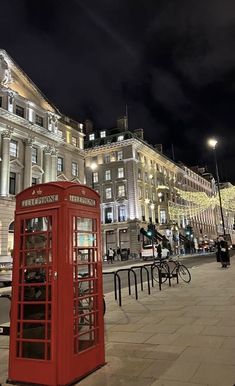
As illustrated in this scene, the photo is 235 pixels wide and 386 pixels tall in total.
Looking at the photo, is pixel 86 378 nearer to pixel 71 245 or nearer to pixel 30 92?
pixel 71 245

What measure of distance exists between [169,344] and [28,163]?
38573 mm

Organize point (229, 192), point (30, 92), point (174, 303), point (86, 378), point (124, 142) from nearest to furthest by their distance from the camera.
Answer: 1. point (86, 378)
2. point (174, 303)
3. point (229, 192)
4. point (30, 92)
5. point (124, 142)

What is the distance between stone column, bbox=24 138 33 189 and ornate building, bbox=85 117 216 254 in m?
17.7

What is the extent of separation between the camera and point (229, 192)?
37.5 metres

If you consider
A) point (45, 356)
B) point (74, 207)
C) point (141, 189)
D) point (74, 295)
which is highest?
point (141, 189)

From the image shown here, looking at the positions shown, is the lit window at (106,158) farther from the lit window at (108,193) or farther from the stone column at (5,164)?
the stone column at (5,164)

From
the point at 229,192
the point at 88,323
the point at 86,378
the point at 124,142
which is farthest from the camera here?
the point at 124,142

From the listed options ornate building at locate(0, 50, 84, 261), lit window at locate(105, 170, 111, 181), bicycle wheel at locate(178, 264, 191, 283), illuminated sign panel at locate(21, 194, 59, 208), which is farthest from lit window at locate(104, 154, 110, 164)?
illuminated sign panel at locate(21, 194, 59, 208)

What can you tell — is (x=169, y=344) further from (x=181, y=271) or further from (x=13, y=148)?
(x=13, y=148)

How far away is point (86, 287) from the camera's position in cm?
541

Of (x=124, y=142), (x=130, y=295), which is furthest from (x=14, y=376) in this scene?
(x=124, y=142)

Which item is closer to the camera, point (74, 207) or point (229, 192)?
point (74, 207)

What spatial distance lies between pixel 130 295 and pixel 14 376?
8.60m

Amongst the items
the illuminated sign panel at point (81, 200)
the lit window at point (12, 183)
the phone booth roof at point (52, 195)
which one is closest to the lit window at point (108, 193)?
the lit window at point (12, 183)
